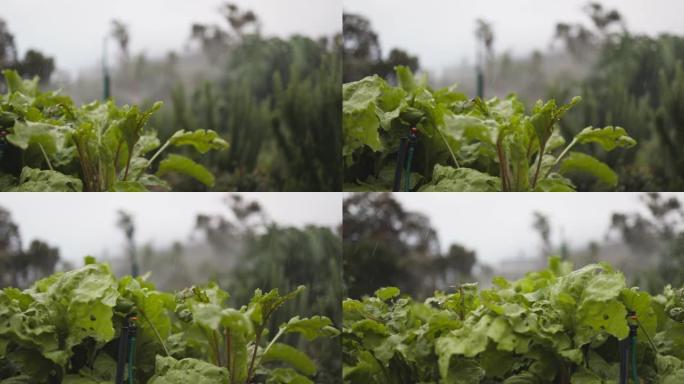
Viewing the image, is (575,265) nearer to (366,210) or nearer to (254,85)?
(366,210)

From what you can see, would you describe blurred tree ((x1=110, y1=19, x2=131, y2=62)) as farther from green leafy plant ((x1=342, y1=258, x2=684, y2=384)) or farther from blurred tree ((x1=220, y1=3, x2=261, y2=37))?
green leafy plant ((x1=342, y1=258, x2=684, y2=384))

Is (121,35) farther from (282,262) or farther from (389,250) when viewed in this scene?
(389,250)

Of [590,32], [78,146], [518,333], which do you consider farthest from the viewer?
[590,32]

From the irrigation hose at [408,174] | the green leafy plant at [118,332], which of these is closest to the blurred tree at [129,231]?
the green leafy plant at [118,332]

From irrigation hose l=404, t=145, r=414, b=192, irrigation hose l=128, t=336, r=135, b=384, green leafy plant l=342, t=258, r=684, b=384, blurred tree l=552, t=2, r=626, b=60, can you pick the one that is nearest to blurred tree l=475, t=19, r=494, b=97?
blurred tree l=552, t=2, r=626, b=60

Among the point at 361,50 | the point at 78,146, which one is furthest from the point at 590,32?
the point at 78,146
